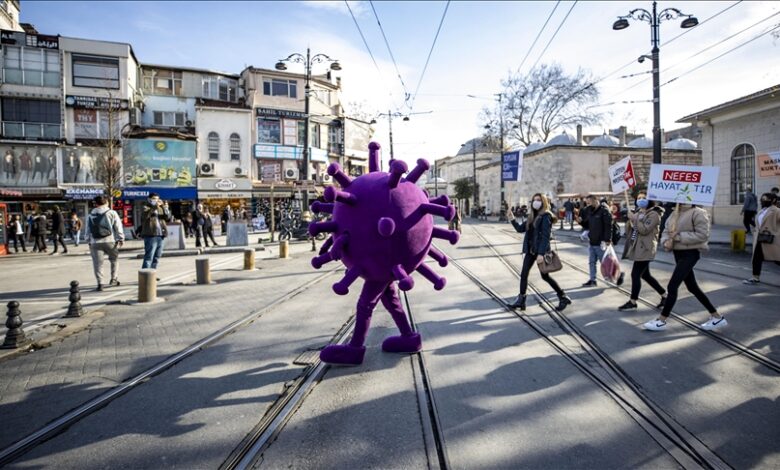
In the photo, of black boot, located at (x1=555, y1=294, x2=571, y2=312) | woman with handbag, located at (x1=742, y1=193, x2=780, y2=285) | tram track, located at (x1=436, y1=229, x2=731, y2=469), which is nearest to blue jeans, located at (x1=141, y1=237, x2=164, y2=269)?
tram track, located at (x1=436, y1=229, x2=731, y2=469)

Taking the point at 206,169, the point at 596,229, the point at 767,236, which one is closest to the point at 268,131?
the point at 206,169

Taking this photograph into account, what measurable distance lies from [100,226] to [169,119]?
2600cm

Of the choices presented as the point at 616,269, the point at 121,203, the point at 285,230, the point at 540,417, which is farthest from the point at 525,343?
the point at 121,203

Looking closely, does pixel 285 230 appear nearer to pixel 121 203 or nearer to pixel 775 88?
pixel 121 203

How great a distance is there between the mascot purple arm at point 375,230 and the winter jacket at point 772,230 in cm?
714

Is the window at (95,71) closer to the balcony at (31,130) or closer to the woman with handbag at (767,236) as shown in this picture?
the balcony at (31,130)

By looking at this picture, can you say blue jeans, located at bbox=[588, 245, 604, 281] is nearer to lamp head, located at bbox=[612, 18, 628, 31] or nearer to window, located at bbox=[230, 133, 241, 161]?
lamp head, located at bbox=[612, 18, 628, 31]

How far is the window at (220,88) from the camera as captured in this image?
110 feet

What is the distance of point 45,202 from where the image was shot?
26203mm

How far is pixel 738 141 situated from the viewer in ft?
72.5

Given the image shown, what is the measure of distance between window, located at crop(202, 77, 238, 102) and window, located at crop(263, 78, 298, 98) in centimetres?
283

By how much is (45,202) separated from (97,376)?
28.5 metres

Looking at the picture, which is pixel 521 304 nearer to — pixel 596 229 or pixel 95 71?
pixel 596 229

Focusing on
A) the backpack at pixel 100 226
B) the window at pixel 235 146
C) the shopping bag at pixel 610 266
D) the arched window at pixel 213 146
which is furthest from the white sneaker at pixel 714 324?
the arched window at pixel 213 146
